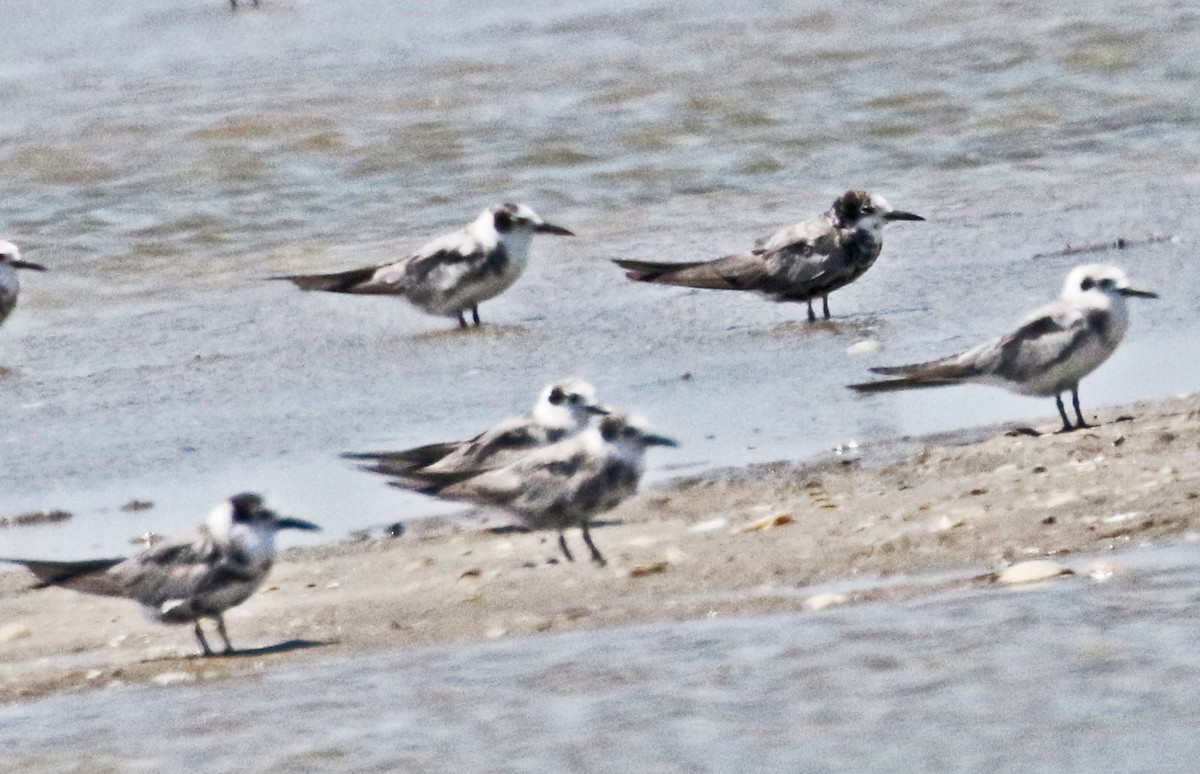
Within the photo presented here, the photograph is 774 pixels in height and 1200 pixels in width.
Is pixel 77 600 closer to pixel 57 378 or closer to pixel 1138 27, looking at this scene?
pixel 57 378

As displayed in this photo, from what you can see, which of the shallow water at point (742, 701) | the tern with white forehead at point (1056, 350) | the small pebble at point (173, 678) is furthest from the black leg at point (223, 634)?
the tern with white forehead at point (1056, 350)

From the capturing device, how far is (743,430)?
7.93 metres

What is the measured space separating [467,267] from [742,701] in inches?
238

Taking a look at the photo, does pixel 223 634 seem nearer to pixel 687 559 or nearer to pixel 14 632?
pixel 14 632

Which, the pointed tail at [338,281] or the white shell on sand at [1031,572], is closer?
the white shell on sand at [1031,572]

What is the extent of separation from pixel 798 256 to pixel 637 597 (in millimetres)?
4475

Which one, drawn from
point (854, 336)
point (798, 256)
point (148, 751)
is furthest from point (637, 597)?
point (798, 256)

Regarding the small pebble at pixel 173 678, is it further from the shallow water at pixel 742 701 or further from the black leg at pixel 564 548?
→ the black leg at pixel 564 548

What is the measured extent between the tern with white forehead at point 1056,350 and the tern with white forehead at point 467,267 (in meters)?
3.15

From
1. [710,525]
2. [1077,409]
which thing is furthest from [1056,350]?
[710,525]

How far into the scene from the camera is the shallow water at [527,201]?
836 cm

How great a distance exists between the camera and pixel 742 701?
4.77 m

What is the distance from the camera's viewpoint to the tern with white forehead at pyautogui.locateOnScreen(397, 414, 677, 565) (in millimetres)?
6578

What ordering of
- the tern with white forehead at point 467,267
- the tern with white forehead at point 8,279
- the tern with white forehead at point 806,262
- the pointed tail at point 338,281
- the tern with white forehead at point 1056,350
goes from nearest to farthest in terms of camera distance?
the tern with white forehead at point 1056,350 → the tern with white forehead at point 806,262 → the tern with white forehead at point 467,267 → the pointed tail at point 338,281 → the tern with white forehead at point 8,279
